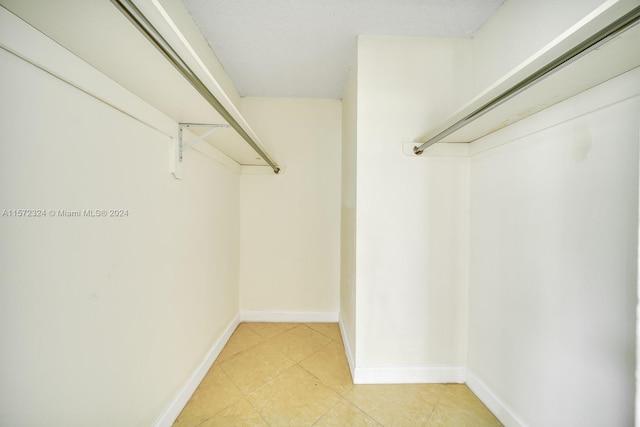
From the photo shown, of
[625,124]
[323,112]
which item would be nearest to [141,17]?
[625,124]

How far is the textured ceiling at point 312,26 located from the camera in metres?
1.26

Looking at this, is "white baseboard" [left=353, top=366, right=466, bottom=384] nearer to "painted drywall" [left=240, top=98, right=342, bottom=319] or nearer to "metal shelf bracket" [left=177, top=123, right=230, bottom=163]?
"painted drywall" [left=240, top=98, right=342, bottom=319]

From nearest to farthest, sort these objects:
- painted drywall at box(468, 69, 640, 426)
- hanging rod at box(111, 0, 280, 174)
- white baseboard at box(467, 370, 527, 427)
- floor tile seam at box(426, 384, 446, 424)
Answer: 1. hanging rod at box(111, 0, 280, 174)
2. painted drywall at box(468, 69, 640, 426)
3. white baseboard at box(467, 370, 527, 427)
4. floor tile seam at box(426, 384, 446, 424)

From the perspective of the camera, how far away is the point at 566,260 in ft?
3.05

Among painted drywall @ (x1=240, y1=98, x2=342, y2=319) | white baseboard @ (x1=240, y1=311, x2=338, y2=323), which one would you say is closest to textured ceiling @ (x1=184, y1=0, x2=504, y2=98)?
painted drywall @ (x1=240, y1=98, x2=342, y2=319)

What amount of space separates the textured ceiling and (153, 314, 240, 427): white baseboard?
2.27m

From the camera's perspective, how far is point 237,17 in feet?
4.44

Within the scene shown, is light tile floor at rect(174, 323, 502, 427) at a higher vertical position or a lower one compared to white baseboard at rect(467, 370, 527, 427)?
lower

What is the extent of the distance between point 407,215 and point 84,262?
5.31 ft

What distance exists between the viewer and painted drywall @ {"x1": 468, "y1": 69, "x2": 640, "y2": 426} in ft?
2.54

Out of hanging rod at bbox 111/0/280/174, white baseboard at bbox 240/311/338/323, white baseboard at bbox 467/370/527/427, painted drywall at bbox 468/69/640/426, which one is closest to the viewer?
hanging rod at bbox 111/0/280/174

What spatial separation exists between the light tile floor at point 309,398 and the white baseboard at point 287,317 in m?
0.52

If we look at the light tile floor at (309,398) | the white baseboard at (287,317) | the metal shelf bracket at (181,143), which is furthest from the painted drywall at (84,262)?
the white baseboard at (287,317)

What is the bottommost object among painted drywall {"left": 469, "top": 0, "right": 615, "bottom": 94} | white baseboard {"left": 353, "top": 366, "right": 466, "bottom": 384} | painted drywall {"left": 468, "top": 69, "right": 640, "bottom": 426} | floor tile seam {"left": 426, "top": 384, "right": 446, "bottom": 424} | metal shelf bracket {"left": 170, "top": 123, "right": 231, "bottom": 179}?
floor tile seam {"left": 426, "top": 384, "right": 446, "bottom": 424}
